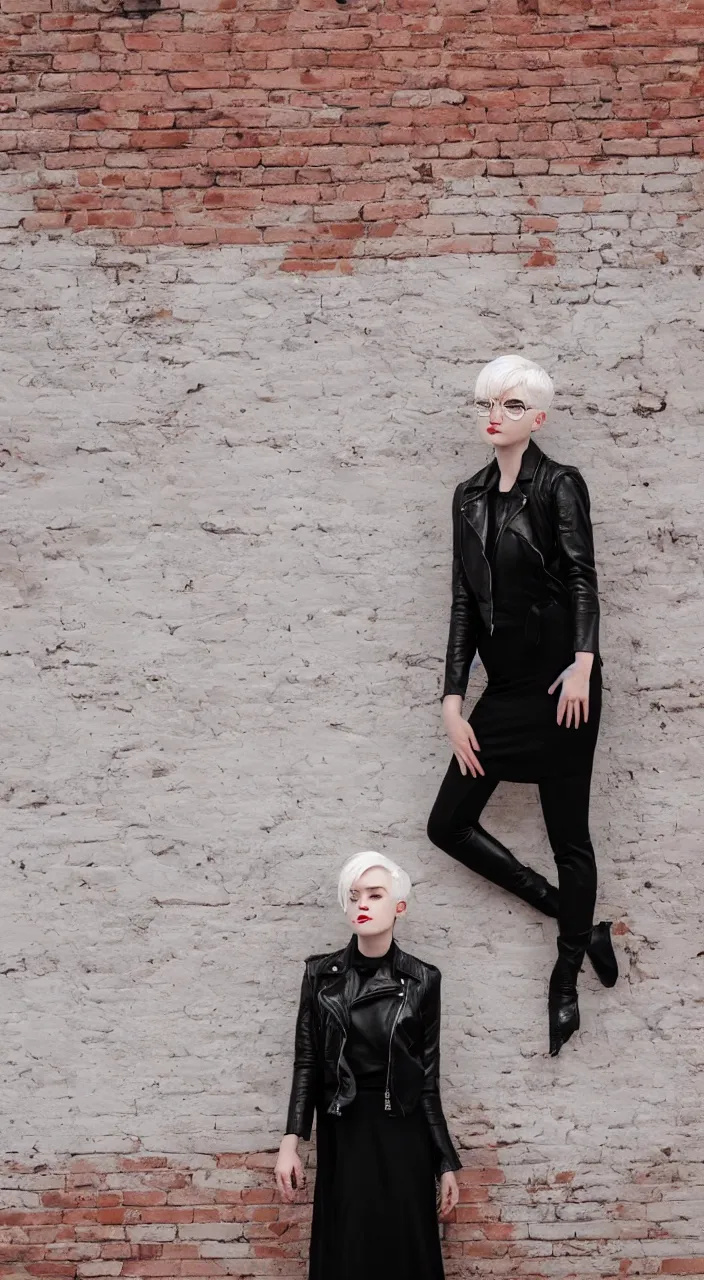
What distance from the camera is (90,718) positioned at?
179 inches

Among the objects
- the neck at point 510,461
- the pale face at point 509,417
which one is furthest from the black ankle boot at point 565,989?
the pale face at point 509,417

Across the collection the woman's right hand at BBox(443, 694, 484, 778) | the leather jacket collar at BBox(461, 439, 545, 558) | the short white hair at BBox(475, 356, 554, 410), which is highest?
the short white hair at BBox(475, 356, 554, 410)

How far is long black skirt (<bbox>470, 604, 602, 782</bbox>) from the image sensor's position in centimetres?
428

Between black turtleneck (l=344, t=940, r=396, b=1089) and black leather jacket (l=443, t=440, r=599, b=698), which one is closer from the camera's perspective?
black turtleneck (l=344, t=940, r=396, b=1089)

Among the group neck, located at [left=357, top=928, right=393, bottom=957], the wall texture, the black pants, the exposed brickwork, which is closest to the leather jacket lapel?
the wall texture

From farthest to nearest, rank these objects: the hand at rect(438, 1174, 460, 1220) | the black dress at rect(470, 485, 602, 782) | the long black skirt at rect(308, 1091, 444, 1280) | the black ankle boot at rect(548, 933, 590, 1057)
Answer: the black ankle boot at rect(548, 933, 590, 1057) < the black dress at rect(470, 485, 602, 782) < the hand at rect(438, 1174, 460, 1220) < the long black skirt at rect(308, 1091, 444, 1280)

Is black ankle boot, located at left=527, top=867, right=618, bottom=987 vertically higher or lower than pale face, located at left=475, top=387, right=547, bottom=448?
lower

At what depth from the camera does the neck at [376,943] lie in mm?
4062

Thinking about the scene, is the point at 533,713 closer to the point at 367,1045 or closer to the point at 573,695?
the point at 573,695

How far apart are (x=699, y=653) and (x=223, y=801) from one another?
1.77 metres

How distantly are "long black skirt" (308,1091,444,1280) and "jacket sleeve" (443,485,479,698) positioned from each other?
136cm

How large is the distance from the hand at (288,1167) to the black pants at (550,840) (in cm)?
107

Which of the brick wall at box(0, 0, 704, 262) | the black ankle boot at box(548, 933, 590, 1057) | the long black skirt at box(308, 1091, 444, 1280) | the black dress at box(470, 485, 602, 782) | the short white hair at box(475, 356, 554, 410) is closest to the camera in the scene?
the long black skirt at box(308, 1091, 444, 1280)

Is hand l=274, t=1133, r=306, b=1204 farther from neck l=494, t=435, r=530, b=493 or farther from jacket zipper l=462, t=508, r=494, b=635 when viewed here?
neck l=494, t=435, r=530, b=493
